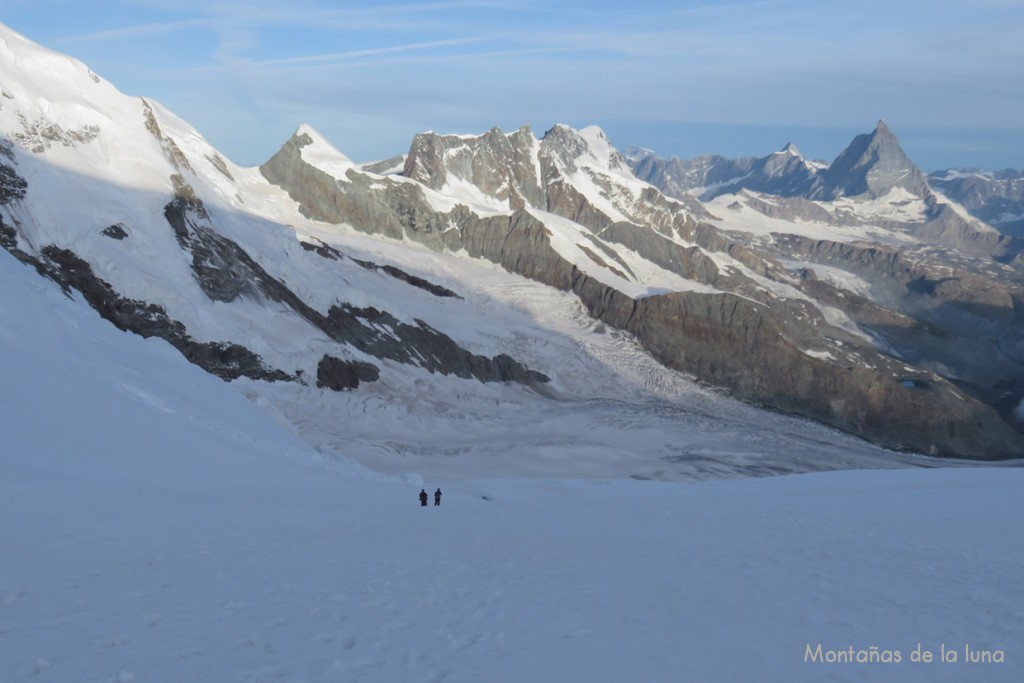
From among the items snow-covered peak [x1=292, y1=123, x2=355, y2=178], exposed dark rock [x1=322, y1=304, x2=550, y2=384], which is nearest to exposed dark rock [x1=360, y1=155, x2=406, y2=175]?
snow-covered peak [x1=292, y1=123, x2=355, y2=178]

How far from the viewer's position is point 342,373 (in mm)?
64438

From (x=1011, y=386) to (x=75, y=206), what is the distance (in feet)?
517

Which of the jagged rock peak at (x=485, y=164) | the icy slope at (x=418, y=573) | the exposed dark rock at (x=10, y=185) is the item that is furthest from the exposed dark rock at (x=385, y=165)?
the icy slope at (x=418, y=573)

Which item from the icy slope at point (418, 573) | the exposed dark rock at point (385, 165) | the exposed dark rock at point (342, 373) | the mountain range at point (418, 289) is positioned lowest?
the exposed dark rock at point (342, 373)

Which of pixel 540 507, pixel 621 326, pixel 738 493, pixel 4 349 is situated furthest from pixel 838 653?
pixel 621 326

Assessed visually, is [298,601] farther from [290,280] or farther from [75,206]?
[290,280]

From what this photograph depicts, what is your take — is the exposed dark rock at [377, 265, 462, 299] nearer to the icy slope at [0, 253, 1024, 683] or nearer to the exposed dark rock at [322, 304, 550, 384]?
the exposed dark rock at [322, 304, 550, 384]

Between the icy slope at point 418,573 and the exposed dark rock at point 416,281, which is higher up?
the exposed dark rock at point 416,281

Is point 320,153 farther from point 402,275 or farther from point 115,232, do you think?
point 115,232

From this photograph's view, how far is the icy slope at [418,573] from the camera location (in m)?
9.31

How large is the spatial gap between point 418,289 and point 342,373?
35876 millimetres

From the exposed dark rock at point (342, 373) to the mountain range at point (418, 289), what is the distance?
163 millimetres

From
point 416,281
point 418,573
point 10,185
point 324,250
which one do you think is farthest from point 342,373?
point 418,573

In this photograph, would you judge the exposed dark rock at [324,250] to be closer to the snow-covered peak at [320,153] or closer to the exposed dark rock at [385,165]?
the snow-covered peak at [320,153]
